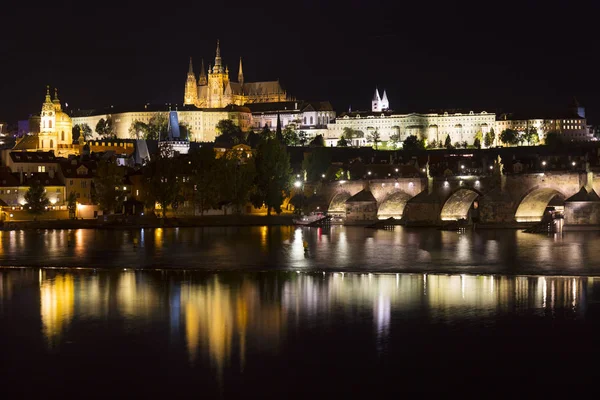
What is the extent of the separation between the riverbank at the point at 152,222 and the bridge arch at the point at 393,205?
238 inches

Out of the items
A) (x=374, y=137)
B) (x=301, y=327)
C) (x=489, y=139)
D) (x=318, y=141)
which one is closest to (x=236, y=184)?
→ (x=301, y=327)

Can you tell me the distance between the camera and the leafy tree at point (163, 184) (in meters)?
59.1

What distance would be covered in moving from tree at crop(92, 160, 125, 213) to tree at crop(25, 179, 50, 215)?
3415 mm

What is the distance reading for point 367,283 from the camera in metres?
27.1

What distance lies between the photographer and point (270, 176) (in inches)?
2421

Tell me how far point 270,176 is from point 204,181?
4.53 meters

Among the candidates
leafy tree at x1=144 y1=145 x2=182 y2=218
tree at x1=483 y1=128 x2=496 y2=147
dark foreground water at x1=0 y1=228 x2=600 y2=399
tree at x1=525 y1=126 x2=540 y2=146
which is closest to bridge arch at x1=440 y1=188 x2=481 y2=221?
leafy tree at x1=144 y1=145 x2=182 y2=218

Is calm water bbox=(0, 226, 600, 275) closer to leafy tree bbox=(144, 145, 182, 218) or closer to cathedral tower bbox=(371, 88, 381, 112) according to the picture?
leafy tree bbox=(144, 145, 182, 218)

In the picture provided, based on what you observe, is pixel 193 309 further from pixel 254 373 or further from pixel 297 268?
pixel 297 268

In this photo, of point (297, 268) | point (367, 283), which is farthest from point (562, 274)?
point (297, 268)

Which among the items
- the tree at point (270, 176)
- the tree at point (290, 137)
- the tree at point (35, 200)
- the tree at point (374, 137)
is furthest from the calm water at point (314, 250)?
the tree at point (374, 137)

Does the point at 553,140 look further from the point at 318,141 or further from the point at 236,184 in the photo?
the point at 236,184

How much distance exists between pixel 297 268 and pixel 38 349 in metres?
13.9

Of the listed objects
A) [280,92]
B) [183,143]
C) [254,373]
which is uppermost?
[280,92]
